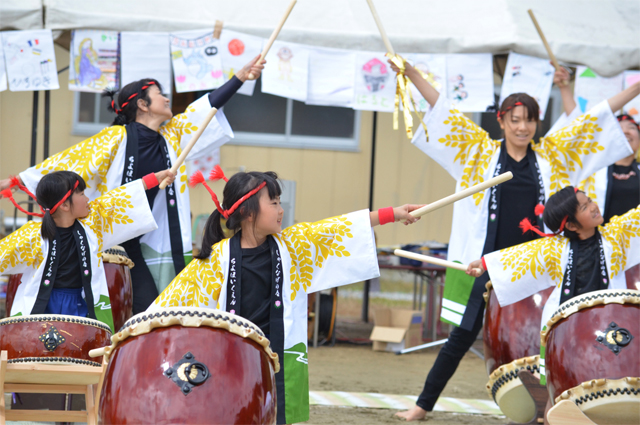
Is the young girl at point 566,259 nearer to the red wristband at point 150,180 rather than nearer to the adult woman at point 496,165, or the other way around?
the adult woman at point 496,165

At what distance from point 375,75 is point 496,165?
1.54 meters

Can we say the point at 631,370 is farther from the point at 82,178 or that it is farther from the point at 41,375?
the point at 82,178

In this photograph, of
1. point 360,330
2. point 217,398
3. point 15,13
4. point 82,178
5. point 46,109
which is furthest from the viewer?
point 360,330

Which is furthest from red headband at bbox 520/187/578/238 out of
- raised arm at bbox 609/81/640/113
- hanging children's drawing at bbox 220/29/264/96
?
hanging children's drawing at bbox 220/29/264/96

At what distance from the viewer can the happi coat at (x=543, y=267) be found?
99.1 inches

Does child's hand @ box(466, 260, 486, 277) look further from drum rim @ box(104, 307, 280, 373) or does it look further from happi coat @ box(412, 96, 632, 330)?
drum rim @ box(104, 307, 280, 373)

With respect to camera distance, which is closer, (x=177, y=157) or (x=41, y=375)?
(x=41, y=375)

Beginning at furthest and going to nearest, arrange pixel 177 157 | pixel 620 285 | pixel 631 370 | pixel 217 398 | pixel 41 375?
pixel 177 157, pixel 620 285, pixel 41 375, pixel 631 370, pixel 217 398

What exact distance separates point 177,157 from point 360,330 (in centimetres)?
308

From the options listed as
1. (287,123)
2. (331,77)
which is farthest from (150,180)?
(287,123)

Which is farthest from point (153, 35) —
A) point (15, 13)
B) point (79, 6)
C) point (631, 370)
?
point (631, 370)

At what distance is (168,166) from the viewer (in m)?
2.97

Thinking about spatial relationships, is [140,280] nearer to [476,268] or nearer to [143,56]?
[476,268]

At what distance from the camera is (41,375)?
82.8 inches
